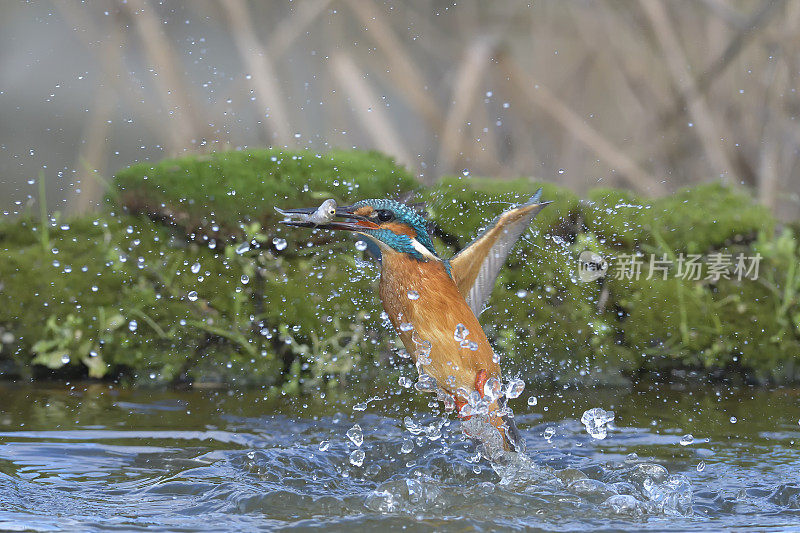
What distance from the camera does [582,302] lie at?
13.9ft

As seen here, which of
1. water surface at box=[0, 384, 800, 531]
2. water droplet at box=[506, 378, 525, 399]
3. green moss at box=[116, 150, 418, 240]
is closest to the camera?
water surface at box=[0, 384, 800, 531]

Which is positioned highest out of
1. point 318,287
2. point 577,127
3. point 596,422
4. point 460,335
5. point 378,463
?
point 577,127

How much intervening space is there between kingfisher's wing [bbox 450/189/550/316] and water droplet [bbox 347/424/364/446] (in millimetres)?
587

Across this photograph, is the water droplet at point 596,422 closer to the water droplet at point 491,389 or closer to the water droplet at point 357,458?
the water droplet at point 491,389

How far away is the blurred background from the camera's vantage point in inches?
230

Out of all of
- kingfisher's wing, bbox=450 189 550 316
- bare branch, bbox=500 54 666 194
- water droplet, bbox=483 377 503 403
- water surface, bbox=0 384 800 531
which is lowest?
water surface, bbox=0 384 800 531

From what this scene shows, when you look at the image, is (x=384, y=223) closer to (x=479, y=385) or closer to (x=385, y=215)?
(x=385, y=215)

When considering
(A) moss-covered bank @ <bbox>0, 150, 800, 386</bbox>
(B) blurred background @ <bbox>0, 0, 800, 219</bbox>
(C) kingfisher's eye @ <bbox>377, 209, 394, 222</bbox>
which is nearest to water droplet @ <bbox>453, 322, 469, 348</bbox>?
(C) kingfisher's eye @ <bbox>377, 209, 394, 222</bbox>

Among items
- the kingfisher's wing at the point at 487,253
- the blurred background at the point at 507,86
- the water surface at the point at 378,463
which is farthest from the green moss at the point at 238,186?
the kingfisher's wing at the point at 487,253

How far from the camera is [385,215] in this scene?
2615 millimetres

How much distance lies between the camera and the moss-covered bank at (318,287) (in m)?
4.09

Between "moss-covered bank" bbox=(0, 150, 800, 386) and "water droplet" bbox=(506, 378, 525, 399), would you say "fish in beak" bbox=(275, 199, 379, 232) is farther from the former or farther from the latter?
"moss-covered bank" bbox=(0, 150, 800, 386)

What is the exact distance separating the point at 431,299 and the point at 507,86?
4.07 meters

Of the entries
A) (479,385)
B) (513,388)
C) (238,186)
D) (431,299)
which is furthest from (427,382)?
(238,186)
